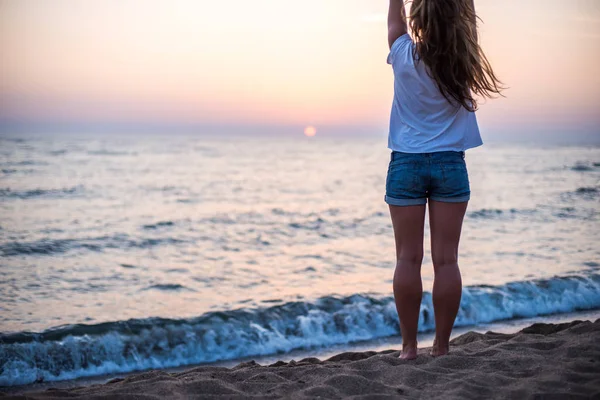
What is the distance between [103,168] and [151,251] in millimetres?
12367

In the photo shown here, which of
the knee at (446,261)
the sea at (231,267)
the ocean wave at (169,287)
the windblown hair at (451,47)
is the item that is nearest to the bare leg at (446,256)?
the knee at (446,261)

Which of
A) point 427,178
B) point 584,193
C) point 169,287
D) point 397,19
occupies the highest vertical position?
point 397,19

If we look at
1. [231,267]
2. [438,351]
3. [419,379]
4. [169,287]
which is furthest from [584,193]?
[419,379]

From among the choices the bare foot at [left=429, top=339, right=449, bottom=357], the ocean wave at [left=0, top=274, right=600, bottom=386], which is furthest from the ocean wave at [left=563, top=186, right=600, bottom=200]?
the bare foot at [left=429, top=339, right=449, bottom=357]

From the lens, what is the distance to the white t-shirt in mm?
3020

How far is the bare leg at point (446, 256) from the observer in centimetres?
308

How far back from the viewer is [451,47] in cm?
294

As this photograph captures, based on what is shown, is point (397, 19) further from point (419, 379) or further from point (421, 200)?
point (419, 379)

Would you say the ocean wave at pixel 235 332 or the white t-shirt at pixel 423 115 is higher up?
the white t-shirt at pixel 423 115

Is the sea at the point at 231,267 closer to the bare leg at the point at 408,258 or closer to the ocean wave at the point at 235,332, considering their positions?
the ocean wave at the point at 235,332

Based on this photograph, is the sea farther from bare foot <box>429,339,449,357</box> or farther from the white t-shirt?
the white t-shirt

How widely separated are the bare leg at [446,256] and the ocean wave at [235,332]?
2.71m

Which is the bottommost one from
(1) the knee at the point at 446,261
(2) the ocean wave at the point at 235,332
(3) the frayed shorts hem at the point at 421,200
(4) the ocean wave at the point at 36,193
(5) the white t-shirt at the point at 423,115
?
(2) the ocean wave at the point at 235,332

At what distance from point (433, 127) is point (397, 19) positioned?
0.61 metres
